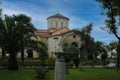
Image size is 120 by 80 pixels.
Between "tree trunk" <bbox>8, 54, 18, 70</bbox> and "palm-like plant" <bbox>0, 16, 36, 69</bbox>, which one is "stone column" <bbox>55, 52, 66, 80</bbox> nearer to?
"palm-like plant" <bbox>0, 16, 36, 69</bbox>

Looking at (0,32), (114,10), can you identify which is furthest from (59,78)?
(0,32)

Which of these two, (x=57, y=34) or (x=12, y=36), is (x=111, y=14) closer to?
(x=12, y=36)

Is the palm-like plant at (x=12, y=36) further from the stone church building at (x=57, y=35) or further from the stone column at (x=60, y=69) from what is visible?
the stone church building at (x=57, y=35)

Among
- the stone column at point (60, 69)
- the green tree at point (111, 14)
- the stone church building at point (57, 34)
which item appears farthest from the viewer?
the stone church building at point (57, 34)

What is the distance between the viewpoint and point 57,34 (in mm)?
72812

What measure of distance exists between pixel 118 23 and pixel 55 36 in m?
42.0

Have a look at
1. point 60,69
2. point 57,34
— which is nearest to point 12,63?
point 60,69

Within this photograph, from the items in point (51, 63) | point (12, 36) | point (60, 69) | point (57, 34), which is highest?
point (57, 34)

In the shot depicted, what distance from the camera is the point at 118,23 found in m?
31.0

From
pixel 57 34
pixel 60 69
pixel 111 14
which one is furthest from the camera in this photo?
pixel 57 34

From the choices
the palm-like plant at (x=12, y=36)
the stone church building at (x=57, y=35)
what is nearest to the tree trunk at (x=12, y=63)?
the palm-like plant at (x=12, y=36)

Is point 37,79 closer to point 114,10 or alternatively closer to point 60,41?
point 114,10

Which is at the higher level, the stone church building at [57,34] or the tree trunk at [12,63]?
the stone church building at [57,34]

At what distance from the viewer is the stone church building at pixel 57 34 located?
70625 mm
